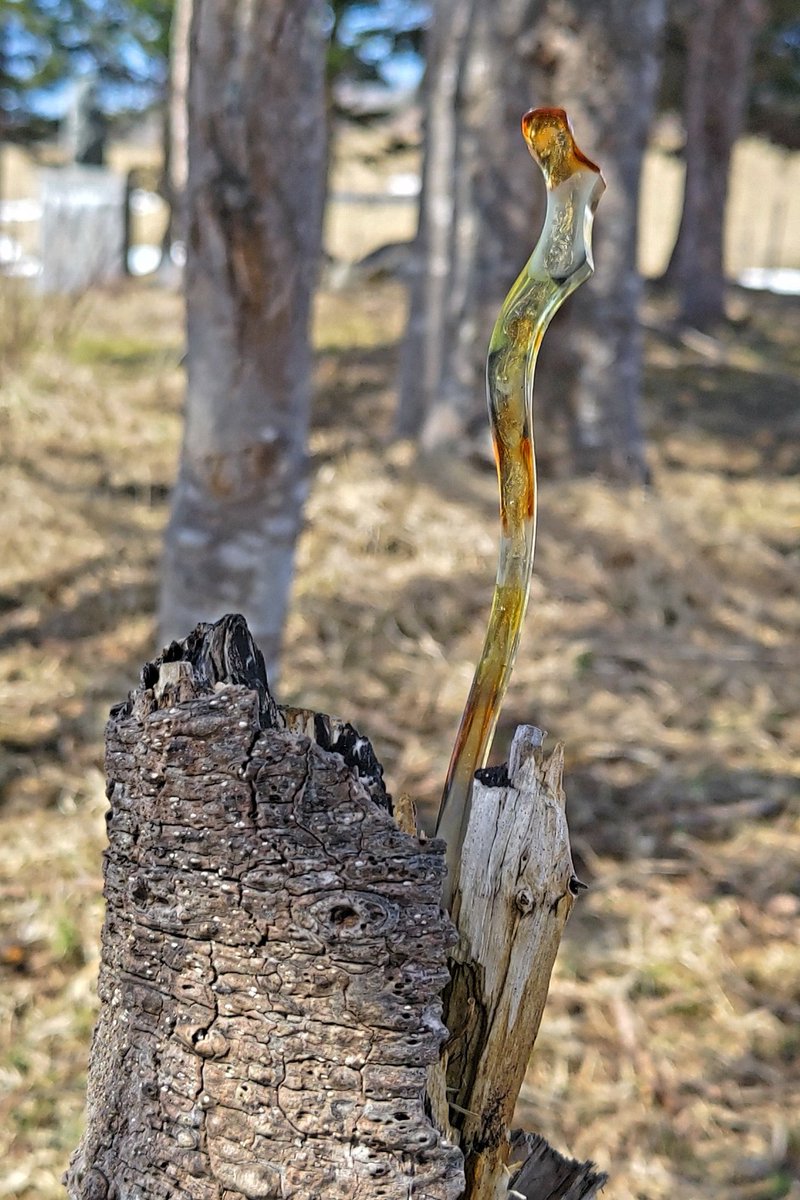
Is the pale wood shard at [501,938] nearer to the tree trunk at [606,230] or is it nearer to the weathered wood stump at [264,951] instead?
the weathered wood stump at [264,951]

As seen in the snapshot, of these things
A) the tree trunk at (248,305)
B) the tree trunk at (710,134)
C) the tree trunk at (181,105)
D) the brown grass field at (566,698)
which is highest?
the tree trunk at (710,134)

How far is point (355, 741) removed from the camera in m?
1.16

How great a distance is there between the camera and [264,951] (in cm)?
111

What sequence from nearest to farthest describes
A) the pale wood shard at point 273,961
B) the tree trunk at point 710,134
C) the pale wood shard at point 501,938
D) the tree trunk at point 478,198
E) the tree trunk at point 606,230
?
the pale wood shard at point 273,961, the pale wood shard at point 501,938, the tree trunk at point 606,230, the tree trunk at point 478,198, the tree trunk at point 710,134

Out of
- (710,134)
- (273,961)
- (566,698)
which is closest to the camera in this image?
(273,961)

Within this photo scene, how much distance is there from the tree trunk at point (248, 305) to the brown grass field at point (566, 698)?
3.13 ft

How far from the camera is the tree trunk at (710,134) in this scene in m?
8.92

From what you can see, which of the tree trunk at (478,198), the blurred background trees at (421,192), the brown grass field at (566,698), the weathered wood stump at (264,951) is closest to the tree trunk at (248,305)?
the blurred background trees at (421,192)

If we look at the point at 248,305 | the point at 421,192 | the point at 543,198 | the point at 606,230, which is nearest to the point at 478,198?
the point at 543,198

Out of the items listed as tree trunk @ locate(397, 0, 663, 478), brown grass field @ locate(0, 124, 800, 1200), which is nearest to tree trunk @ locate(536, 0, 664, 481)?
tree trunk @ locate(397, 0, 663, 478)

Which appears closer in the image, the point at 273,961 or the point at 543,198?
the point at 273,961

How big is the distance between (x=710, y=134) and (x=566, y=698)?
7299 mm

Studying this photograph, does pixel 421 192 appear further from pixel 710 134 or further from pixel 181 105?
pixel 710 134

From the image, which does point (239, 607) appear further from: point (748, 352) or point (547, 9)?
point (748, 352)
